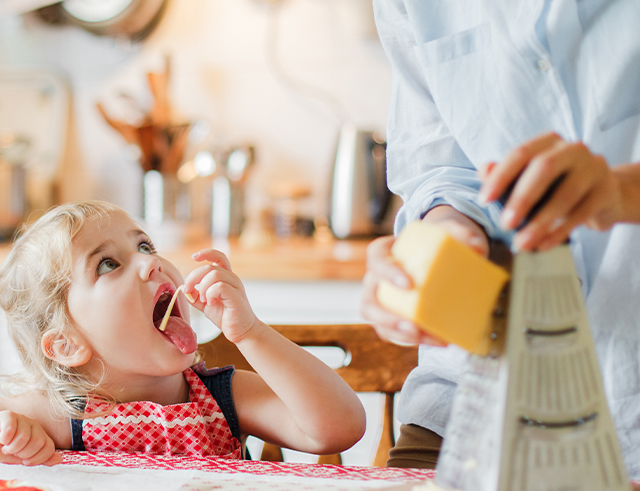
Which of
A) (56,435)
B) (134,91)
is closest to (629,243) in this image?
(56,435)

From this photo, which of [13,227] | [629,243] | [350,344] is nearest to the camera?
[629,243]

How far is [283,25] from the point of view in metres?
2.11

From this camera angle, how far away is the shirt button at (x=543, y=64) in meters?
0.68

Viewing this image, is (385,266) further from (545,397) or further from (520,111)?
(520,111)

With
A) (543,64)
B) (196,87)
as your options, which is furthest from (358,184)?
(543,64)

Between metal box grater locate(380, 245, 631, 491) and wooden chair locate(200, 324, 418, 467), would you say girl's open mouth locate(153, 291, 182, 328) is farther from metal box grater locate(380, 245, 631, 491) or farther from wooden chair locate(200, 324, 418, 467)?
metal box grater locate(380, 245, 631, 491)

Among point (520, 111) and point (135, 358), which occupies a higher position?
point (520, 111)

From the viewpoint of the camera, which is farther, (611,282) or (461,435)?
(611,282)

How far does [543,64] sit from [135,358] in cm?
66

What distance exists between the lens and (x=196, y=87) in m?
2.17

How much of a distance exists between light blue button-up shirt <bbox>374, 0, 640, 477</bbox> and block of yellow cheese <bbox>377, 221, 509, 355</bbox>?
0.16 metres

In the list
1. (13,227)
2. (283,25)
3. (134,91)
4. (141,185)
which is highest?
(283,25)

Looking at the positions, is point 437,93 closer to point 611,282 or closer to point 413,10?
point 413,10

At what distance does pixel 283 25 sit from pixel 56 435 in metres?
1.67
